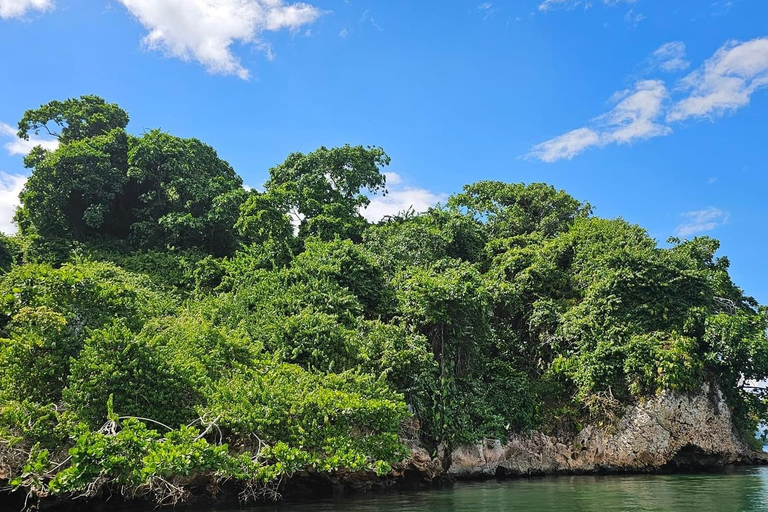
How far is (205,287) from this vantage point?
20.5 m

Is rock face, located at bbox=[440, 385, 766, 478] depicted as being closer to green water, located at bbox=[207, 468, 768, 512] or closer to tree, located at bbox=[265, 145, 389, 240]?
green water, located at bbox=[207, 468, 768, 512]

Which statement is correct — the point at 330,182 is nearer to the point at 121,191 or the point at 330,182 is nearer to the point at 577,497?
the point at 121,191

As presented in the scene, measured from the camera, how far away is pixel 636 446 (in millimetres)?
15898

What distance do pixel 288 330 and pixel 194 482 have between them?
4421 mm

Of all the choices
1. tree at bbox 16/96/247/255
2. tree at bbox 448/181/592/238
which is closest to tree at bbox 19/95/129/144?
tree at bbox 16/96/247/255

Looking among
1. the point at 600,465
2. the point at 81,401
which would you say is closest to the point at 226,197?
the point at 81,401

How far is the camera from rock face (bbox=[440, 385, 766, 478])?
1588 cm

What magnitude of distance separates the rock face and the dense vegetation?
1.74ft

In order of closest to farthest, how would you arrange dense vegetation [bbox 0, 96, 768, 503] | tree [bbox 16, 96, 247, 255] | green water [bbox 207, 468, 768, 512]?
green water [bbox 207, 468, 768, 512]
dense vegetation [bbox 0, 96, 768, 503]
tree [bbox 16, 96, 247, 255]

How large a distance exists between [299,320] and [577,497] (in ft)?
25.0

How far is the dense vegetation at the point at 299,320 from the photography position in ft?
33.8

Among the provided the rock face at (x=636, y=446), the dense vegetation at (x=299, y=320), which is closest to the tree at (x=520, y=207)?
the dense vegetation at (x=299, y=320)

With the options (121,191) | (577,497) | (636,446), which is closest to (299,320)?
(577,497)

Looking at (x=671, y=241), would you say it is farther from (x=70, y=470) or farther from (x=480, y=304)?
(x=70, y=470)
